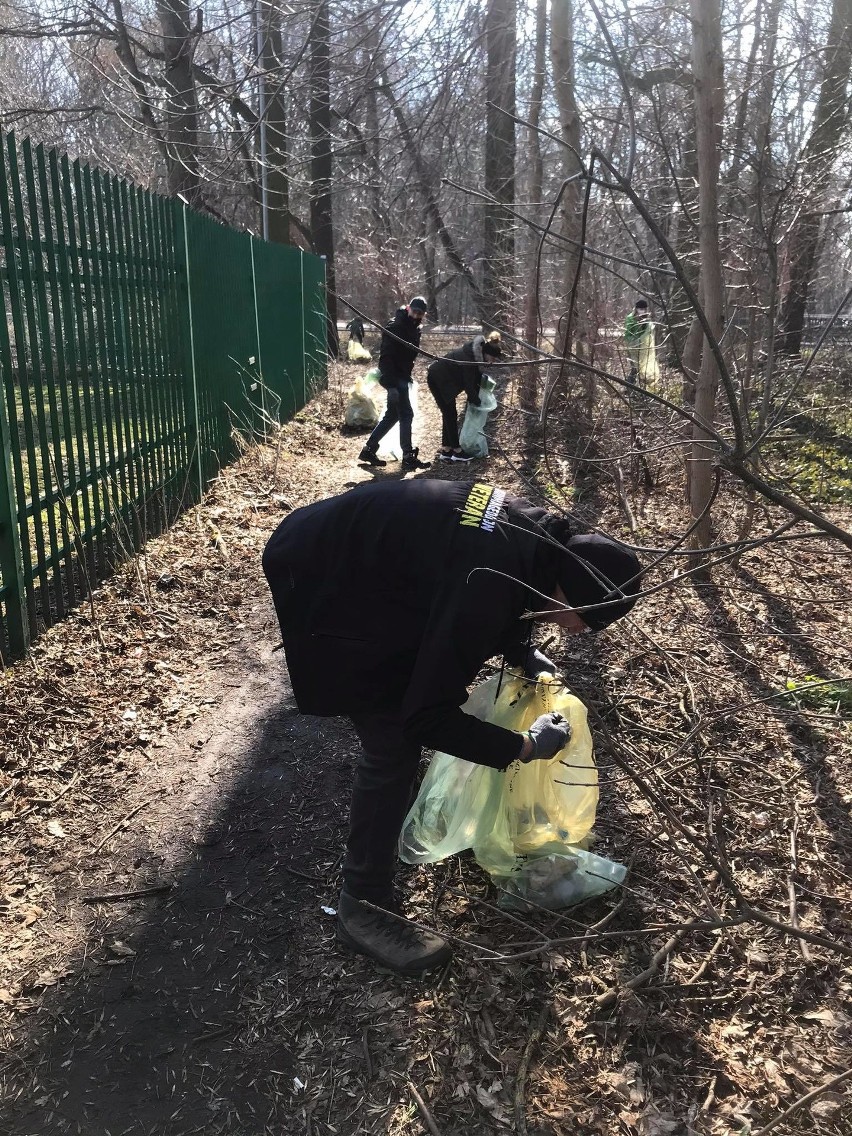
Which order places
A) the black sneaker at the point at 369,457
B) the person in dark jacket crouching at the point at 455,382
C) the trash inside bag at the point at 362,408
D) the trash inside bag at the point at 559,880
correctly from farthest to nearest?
the trash inside bag at the point at 362,408 < the black sneaker at the point at 369,457 < the person in dark jacket crouching at the point at 455,382 < the trash inside bag at the point at 559,880

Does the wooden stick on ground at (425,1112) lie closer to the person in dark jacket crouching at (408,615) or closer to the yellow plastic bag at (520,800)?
the person in dark jacket crouching at (408,615)

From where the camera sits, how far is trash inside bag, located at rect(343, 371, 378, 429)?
9.73 metres

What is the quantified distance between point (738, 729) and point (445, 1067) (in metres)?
1.86

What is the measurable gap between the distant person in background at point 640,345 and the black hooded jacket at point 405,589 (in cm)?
151

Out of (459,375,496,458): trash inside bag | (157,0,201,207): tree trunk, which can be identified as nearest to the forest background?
(459,375,496,458): trash inside bag

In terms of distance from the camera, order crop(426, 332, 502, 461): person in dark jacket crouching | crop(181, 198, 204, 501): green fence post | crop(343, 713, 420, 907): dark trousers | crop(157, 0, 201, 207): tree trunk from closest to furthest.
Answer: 1. crop(343, 713, 420, 907): dark trousers
2. crop(181, 198, 204, 501): green fence post
3. crop(426, 332, 502, 461): person in dark jacket crouching
4. crop(157, 0, 201, 207): tree trunk

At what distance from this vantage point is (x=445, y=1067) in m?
2.07

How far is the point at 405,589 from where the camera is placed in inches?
83.0

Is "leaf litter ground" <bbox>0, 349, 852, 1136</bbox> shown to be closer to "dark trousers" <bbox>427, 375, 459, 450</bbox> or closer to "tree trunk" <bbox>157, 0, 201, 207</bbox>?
"dark trousers" <bbox>427, 375, 459, 450</bbox>

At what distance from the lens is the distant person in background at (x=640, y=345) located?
5.25m

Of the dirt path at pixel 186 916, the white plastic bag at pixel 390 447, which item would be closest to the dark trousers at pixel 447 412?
the white plastic bag at pixel 390 447

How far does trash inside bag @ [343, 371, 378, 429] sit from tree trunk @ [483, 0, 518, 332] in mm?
1734

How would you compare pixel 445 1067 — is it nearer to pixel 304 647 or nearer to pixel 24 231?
pixel 304 647

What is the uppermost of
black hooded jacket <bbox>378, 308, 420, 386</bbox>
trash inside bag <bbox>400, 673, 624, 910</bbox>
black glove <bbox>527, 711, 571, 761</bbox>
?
black hooded jacket <bbox>378, 308, 420, 386</bbox>
